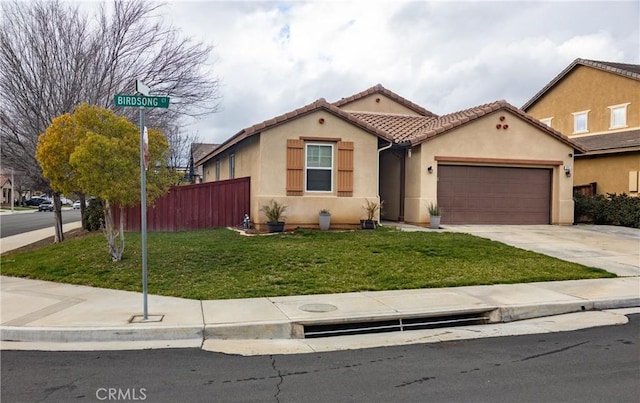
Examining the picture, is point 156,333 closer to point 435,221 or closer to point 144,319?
point 144,319

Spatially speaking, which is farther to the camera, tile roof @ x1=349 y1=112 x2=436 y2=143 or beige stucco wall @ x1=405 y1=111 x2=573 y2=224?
tile roof @ x1=349 y1=112 x2=436 y2=143

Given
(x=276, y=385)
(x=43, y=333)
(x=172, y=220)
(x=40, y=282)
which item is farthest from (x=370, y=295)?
(x=172, y=220)

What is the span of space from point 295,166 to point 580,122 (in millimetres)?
19433

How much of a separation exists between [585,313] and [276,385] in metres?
5.59

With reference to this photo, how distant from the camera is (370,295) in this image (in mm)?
8633

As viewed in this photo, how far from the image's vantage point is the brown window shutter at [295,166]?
51.1 feet

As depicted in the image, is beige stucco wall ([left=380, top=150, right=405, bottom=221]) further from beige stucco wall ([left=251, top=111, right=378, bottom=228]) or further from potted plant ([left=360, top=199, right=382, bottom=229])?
potted plant ([left=360, top=199, right=382, bottom=229])

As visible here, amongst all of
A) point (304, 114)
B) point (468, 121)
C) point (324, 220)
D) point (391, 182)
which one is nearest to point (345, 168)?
point (324, 220)

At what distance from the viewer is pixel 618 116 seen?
2511cm

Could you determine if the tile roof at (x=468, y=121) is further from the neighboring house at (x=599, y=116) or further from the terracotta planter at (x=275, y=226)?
the terracotta planter at (x=275, y=226)

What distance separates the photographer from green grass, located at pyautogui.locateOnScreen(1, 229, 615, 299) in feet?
30.3

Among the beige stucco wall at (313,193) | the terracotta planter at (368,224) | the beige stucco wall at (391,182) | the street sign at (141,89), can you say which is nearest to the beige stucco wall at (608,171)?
the beige stucco wall at (391,182)

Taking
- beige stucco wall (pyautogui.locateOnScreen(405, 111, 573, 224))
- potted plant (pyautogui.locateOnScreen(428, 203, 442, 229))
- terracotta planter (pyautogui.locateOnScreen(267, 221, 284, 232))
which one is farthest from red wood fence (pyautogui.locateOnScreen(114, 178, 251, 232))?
potted plant (pyautogui.locateOnScreen(428, 203, 442, 229))

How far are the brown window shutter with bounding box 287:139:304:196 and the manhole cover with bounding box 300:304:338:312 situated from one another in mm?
8001
